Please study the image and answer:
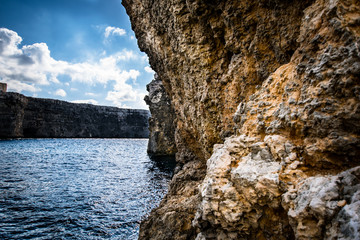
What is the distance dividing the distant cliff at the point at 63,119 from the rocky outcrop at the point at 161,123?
43126 millimetres

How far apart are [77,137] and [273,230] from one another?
270 ft

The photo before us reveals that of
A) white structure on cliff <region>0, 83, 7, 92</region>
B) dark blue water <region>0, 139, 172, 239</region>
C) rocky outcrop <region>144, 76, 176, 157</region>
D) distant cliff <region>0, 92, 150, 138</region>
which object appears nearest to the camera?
dark blue water <region>0, 139, 172, 239</region>

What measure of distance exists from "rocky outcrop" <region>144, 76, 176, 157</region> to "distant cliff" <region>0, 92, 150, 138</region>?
43126 millimetres

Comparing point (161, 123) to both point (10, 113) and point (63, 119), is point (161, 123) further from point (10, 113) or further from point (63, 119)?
point (63, 119)

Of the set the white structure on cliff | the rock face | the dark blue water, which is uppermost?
the white structure on cliff

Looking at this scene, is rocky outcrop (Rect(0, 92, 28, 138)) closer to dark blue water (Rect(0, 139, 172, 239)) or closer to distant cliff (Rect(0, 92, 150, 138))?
distant cliff (Rect(0, 92, 150, 138))

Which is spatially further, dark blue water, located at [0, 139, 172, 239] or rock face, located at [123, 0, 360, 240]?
dark blue water, located at [0, 139, 172, 239]

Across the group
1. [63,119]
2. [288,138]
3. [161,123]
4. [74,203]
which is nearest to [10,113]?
[63,119]

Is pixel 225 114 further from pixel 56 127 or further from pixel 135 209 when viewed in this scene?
pixel 56 127

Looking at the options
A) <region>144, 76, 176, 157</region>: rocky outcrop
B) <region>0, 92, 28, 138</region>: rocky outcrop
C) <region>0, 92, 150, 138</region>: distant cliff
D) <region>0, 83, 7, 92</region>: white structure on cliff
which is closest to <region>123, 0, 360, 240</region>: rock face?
<region>144, 76, 176, 157</region>: rocky outcrop

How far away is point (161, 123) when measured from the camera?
30.7 meters

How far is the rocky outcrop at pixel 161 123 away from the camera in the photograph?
3022 centimetres

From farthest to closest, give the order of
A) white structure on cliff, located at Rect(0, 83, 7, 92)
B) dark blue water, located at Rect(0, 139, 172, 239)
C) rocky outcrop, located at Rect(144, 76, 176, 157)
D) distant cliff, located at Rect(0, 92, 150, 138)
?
white structure on cliff, located at Rect(0, 83, 7, 92) → distant cliff, located at Rect(0, 92, 150, 138) → rocky outcrop, located at Rect(144, 76, 176, 157) → dark blue water, located at Rect(0, 139, 172, 239)

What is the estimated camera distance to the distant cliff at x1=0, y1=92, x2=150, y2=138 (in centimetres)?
4891
